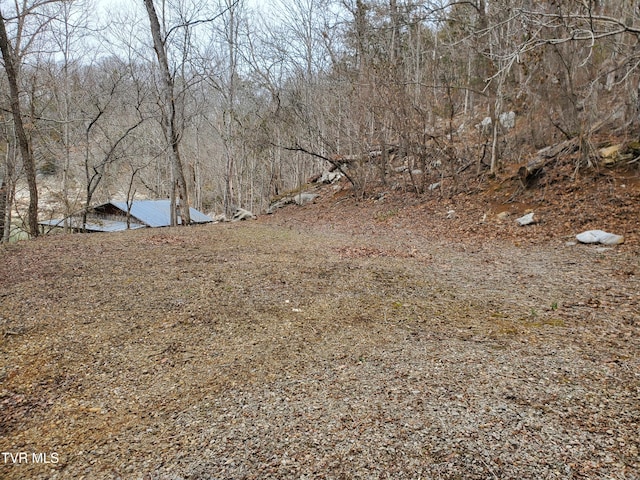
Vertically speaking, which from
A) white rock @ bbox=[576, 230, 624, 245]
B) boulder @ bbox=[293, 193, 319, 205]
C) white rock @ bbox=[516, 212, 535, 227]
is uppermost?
boulder @ bbox=[293, 193, 319, 205]

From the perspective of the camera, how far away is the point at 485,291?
3385 millimetres

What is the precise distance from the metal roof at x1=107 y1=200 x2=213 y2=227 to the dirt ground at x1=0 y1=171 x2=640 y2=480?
12433 millimetres

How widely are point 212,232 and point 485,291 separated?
5.24 m

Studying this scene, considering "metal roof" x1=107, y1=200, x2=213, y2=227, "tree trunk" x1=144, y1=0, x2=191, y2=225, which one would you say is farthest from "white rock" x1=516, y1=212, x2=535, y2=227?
"metal roof" x1=107, y1=200, x2=213, y2=227

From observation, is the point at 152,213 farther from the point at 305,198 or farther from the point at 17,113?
Answer: the point at 17,113

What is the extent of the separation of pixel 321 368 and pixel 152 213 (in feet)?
56.1

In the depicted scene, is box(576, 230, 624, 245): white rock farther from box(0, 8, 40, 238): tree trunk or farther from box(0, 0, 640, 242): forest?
box(0, 8, 40, 238): tree trunk

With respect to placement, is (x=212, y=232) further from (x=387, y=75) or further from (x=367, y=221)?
(x=387, y=75)

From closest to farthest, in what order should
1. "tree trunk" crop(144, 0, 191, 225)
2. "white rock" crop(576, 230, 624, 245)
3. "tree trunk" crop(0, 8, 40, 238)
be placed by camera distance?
1. "white rock" crop(576, 230, 624, 245)
2. "tree trunk" crop(0, 8, 40, 238)
3. "tree trunk" crop(144, 0, 191, 225)

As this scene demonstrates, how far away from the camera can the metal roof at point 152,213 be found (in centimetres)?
1619

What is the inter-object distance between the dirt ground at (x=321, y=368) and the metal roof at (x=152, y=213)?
12.4m

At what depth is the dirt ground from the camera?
1.39m

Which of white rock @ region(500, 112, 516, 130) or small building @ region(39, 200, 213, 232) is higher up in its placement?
white rock @ region(500, 112, 516, 130)

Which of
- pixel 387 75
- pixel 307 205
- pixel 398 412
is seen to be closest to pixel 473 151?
pixel 387 75
